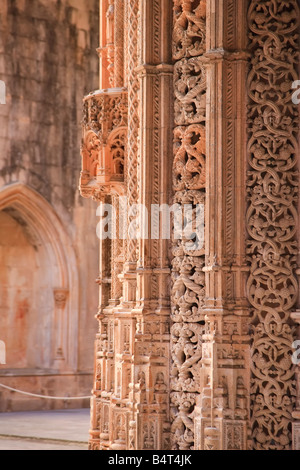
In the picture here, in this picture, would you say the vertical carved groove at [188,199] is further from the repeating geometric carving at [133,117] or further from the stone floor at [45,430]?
the stone floor at [45,430]

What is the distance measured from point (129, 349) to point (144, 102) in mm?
2206

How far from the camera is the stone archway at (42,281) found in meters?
17.2

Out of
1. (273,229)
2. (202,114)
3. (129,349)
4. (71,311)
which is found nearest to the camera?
(273,229)

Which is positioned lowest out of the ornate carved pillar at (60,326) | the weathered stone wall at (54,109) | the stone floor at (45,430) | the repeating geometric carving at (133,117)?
the stone floor at (45,430)

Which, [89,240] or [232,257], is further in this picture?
[89,240]

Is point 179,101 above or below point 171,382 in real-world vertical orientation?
above

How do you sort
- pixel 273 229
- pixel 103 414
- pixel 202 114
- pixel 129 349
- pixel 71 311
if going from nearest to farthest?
1. pixel 273 229
2. pixel 202 114
3. pixel 129 349
4. pixel 103 414
5. pixel 71 311

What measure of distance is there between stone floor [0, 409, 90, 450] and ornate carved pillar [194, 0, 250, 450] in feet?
13.1

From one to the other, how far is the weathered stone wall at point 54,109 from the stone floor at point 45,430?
1605 millimetres

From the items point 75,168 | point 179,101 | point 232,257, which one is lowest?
point 232,257

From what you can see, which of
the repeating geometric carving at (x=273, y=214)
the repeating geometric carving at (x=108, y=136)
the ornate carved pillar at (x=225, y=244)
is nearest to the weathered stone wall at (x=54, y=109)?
the repeating geometric carving at (x=108, y=136)

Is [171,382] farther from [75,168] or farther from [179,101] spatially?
[75,168]

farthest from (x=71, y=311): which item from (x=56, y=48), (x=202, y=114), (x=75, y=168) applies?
(x=202, y=114)

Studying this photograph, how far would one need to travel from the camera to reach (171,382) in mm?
8133
